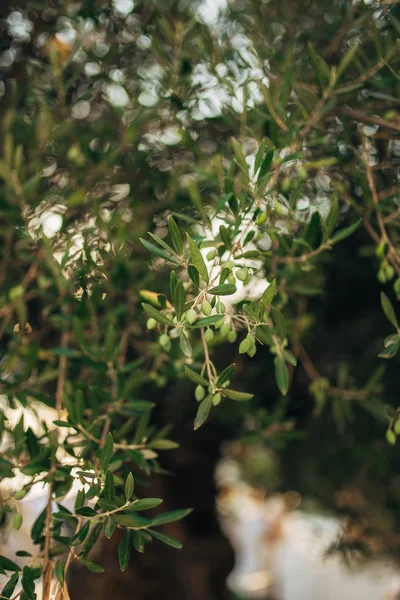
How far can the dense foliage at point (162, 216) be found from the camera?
96 centimetres

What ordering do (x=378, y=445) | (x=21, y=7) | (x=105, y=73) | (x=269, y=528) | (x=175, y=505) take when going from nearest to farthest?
1. (x=105, y=73)
2. (x=21, y=7)
3. (x=378, y=445)
4. (x=175, y=505)
5. (x=269, y=528)

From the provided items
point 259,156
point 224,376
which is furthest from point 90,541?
point 259,156

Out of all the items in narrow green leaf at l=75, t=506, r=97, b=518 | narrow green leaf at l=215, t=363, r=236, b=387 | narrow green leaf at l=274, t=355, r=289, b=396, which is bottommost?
narrow green leaf at l=75, t=506, r=97, b=518

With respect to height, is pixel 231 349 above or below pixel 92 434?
below

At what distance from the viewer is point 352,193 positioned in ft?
6.15

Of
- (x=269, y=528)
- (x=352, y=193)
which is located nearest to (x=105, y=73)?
(x=352, y=193)

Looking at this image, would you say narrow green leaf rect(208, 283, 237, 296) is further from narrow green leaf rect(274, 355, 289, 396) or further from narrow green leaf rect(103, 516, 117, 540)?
narrow green leaf rect(103, 516, 117, 540)

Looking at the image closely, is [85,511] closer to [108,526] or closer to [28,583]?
[108,526]

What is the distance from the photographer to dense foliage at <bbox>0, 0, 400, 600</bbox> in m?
0.96

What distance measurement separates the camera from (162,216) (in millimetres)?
1845

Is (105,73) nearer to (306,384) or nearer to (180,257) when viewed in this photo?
(180,257)

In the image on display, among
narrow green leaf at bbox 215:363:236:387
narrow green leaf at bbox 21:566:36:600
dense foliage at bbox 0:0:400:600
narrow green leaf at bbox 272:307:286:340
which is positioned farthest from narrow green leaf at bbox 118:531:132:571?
narrow green leaf at bbox 272:307:286:340

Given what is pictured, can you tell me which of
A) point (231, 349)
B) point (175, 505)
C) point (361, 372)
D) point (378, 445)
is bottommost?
point (175, 505)

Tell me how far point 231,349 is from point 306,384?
1.30ft
